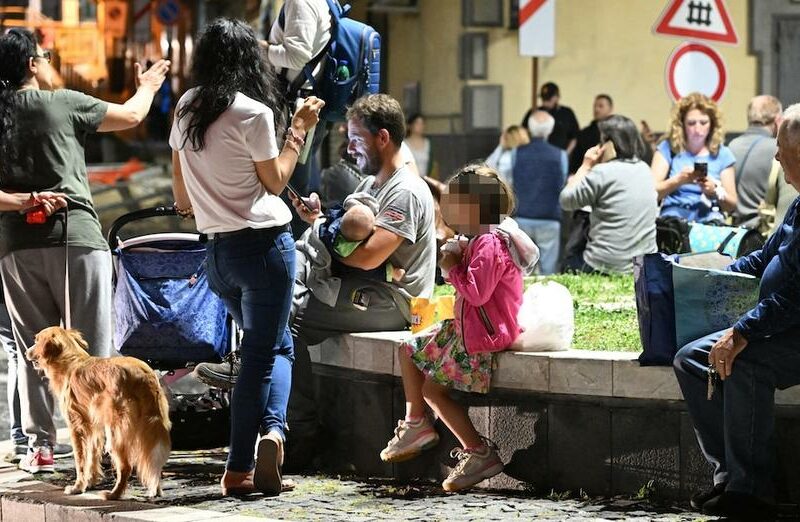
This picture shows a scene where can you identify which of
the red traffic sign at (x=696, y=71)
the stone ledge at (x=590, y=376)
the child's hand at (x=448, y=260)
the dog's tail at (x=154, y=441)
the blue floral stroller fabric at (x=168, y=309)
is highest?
the red traffic sign at (x=696, y=71)

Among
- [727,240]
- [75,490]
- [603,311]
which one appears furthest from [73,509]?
[727,240]

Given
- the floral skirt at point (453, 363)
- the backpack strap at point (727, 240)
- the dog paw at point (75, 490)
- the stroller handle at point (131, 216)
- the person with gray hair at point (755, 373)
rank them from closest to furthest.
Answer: the person with gray hair at point (755, 373), the floral skirt at point (453, 363), the dog paw at point (75, 490), the stroller handle at point (131, 216), the backpack strap at point (727, 240)

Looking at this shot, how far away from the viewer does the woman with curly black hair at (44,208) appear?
7.84 metres

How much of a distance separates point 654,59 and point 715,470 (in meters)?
18.1

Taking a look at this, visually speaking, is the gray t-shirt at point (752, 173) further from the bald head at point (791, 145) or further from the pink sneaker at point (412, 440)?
the bald head at point (791, 145)

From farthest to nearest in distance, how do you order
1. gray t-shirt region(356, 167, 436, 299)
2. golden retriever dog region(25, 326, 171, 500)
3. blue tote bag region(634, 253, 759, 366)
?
gray t-shirt region(356, 167, 436, 299) < golden retriever dog region(25, 326, 171, 500) < blue tote bag region(634, 253, 759, 366)

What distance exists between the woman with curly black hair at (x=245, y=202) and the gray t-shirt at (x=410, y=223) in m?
0.66

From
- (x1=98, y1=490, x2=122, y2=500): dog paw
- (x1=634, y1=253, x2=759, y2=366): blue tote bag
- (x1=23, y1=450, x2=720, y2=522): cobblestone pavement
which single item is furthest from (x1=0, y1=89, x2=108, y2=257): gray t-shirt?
(x1=634, y1=253, x2=759, y2=366): blue tote bag

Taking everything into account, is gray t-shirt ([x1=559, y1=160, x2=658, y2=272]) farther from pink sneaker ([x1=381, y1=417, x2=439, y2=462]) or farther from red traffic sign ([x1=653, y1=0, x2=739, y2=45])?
pink sneaker ([x1=381, y1=417, x2=439, y2=462])

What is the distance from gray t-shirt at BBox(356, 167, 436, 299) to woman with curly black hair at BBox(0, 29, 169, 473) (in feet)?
4.16

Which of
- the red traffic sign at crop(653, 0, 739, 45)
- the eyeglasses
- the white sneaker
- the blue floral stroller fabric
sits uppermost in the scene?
the red traffic sign at crop(653, 0, 739, 45)

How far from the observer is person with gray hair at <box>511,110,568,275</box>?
50.5 ft

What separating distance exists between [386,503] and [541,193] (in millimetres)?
8492

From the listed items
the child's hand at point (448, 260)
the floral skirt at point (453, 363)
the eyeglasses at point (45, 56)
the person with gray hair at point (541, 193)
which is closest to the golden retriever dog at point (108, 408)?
the floral skirt at point (453, 363)
